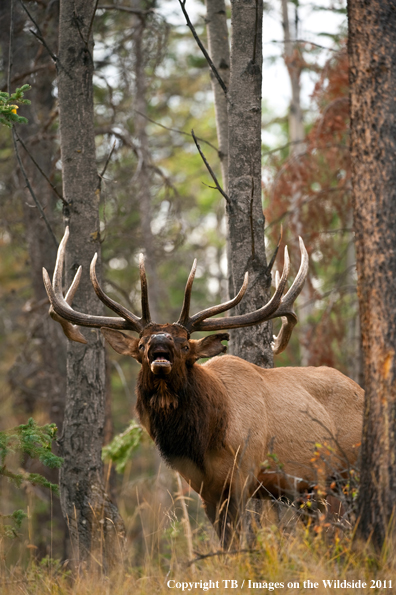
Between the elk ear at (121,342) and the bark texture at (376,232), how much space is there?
2361 mm

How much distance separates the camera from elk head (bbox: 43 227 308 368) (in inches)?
214

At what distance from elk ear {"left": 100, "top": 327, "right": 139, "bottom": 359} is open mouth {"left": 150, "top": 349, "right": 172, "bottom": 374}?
0.69m

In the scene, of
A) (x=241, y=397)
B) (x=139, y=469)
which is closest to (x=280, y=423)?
(x=241, y=397)

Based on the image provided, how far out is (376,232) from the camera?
4047mm

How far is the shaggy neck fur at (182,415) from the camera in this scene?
5.39m

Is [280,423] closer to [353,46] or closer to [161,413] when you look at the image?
[161,413]

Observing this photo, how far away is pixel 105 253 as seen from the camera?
14984 millimetres

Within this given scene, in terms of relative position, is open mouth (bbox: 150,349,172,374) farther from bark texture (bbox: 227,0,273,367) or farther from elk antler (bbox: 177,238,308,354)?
bark texture (bbox: 227,0,273,367)

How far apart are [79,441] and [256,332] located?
6.48 ft

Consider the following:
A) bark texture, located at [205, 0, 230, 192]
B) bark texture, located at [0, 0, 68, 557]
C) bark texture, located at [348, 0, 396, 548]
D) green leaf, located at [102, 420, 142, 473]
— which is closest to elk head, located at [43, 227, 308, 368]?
bark texture, located at [348, 0, 396, 548]

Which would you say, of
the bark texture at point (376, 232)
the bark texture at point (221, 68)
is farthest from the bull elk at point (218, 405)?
the bark texture at point (221, 68)

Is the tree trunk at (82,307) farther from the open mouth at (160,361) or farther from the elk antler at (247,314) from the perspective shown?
the open mouth at (160,361)

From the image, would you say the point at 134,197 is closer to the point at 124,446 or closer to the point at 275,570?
the point at 124,446

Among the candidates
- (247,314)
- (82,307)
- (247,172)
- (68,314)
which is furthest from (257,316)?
(82,307)
